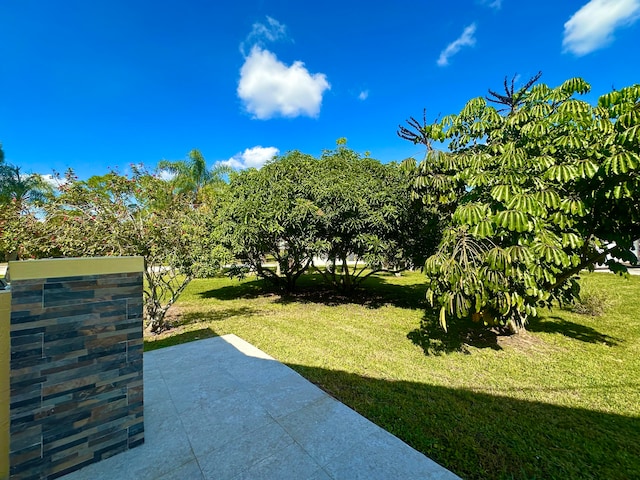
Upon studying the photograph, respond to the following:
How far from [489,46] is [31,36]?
549 inches

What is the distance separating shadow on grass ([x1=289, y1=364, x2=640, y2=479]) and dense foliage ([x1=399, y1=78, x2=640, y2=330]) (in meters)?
1.26

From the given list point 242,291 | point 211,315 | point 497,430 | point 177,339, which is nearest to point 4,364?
point 177,339

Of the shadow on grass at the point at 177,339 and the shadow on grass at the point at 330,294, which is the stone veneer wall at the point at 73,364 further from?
the shadow on grass at the point at 330,294

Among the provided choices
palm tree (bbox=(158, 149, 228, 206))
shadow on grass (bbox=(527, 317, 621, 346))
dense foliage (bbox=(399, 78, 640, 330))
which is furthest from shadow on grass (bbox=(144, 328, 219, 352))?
palm tree (bbox=(158, 149, 228, 206))

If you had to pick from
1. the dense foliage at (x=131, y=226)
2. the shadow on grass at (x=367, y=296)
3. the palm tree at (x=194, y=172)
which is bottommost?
the shadow on grass at (x=367, y=296)

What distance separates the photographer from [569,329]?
21.0ft

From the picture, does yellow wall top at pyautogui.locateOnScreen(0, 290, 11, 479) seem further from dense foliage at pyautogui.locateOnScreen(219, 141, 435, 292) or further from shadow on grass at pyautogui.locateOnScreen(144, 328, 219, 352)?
dense foliage at pyautogui.locateOnScreen(219, 141, 435, 292)

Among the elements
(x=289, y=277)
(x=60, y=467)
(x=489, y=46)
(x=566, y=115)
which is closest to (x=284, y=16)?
(x=489, y=46)

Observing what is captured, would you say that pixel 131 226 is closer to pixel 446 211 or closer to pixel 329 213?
pixel 329 213

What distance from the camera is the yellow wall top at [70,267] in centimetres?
189

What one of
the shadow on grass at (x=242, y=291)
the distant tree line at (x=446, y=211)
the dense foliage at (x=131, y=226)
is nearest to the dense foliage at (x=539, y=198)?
the distant tree line at (x=446, y=211)

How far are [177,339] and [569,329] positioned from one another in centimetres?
900

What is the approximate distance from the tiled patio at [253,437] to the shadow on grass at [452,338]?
2919 millimetres

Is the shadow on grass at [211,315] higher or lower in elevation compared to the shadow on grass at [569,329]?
higher
